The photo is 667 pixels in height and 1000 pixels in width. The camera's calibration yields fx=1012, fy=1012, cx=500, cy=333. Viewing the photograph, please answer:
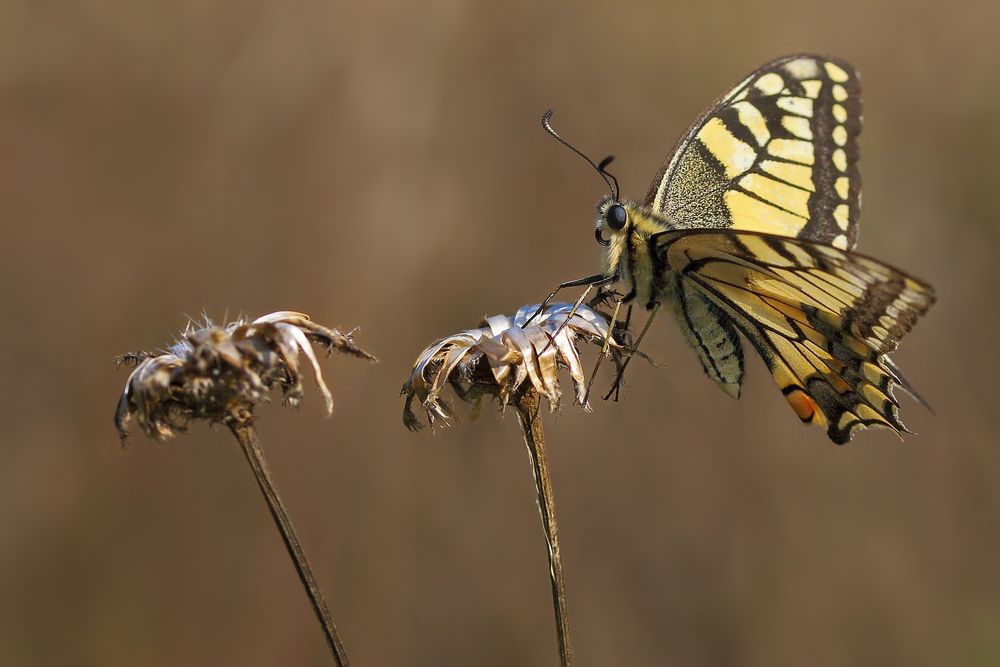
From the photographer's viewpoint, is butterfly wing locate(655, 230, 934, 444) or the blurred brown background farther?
the blurred brown background

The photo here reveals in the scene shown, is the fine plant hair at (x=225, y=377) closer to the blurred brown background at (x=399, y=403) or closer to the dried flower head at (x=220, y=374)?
the dried flower head at (x=220, y=374)

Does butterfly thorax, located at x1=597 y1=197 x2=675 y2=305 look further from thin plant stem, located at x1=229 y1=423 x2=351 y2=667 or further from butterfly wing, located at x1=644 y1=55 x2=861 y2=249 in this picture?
thin plant stem, located at x1=229 y1=423 x2=351 y2=667

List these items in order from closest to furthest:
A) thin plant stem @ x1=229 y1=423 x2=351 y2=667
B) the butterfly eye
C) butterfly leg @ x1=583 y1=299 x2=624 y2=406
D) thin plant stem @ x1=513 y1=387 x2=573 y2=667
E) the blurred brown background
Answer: thin plant stem @ x1=229 y1=423 x2=351 y2=667 → thin plant stem @ x1=513 y1=387 x2=573 y2=667 → butterfly leg @ x1=583 y1=299 x2=624 y2=406 → the butterfly eye → the blurred brown background

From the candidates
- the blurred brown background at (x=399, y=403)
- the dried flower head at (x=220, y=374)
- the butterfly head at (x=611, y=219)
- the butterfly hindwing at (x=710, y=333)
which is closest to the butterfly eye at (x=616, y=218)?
the butterfly head at (x=611, y=219)

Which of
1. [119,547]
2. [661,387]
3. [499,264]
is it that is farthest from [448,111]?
[119,547]

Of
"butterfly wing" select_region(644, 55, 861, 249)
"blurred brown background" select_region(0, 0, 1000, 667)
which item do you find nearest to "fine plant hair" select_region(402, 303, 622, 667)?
"butterfly wing" select_region(644, 55, 861, 249)

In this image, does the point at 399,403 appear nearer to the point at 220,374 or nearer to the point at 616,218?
the point at 616,218

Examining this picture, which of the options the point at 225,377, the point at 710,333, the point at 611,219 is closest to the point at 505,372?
the point at 225,377

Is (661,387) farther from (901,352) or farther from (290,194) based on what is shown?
(290,194)
